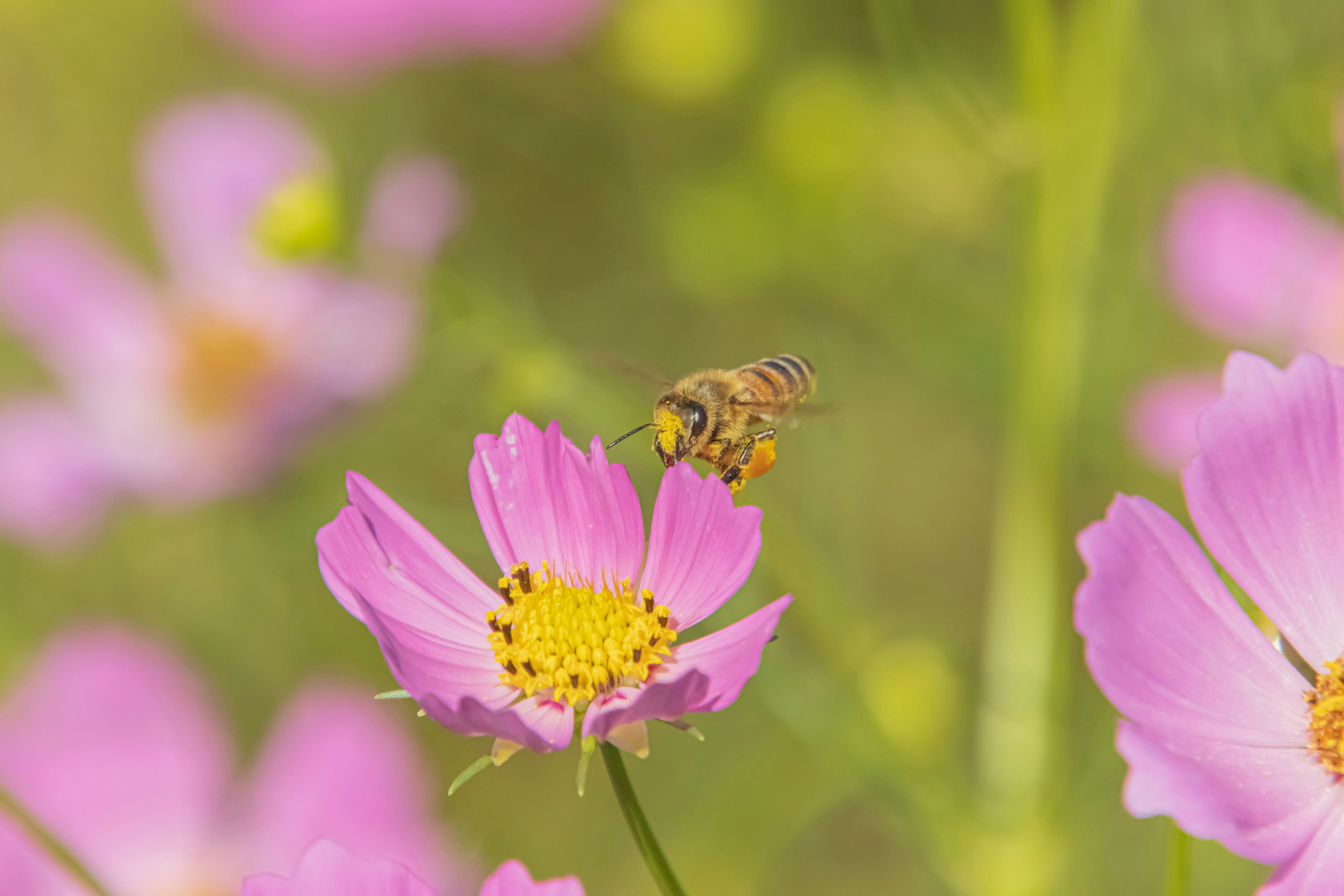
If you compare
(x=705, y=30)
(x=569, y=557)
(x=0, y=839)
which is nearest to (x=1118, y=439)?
(x=705, y=30)

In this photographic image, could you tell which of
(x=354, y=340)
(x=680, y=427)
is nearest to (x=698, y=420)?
(x=680, y=427)

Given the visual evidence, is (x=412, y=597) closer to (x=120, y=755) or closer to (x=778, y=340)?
(x=120, y=755)

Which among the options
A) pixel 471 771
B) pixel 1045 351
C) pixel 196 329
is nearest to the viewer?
pixel 471 771

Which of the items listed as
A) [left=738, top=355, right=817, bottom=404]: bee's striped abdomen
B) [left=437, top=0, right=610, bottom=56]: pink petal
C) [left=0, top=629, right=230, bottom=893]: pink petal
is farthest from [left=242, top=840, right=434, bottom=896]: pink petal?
[left=437, top=0, right=610, bottom=56]: pink petal

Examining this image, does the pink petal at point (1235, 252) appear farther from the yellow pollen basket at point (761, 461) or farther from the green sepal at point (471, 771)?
the green sepal at point (471, 771)

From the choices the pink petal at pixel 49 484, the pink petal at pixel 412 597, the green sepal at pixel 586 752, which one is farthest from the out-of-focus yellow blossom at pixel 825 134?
the green sepal at pixel 586 752

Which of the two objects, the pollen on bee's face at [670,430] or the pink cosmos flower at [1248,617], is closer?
the pink cosmos flower at [1248,617]

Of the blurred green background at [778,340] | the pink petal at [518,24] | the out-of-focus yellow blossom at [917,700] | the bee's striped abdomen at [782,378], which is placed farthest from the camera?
the pink petal at [518,24]
